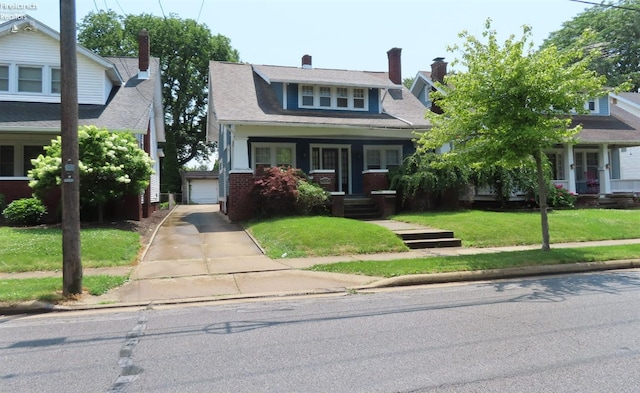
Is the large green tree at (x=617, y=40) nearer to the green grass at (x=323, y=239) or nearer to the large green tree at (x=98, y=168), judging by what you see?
the green grass at (x=323, y=239)

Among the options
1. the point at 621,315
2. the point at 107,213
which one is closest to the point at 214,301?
the point at 621,315

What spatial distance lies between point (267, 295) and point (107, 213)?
10.8 metres

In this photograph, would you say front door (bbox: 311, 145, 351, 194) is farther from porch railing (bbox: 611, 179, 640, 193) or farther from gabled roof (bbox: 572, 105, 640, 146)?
porch railing (bbox: 611, 179, 640, 193)

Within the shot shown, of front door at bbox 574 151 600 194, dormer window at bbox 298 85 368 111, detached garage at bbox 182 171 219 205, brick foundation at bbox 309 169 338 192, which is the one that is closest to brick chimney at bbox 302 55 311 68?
dormer window at bbox 298 85 368 111

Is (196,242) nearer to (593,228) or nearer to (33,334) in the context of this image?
(33,334)

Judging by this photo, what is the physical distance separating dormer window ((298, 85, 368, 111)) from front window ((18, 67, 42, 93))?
10875 mm

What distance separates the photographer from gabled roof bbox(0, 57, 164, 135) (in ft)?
52.6

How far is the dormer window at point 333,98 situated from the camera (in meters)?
20.8

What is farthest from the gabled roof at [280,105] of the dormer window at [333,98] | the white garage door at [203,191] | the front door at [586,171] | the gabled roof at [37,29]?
the white garage door at [203,191]

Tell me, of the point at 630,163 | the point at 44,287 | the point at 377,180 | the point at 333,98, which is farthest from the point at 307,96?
the point at 630,163

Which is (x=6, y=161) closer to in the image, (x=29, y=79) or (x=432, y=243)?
(x=29, y=79)

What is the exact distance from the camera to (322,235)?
12570 millimetres

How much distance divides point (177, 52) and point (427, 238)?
139 feet

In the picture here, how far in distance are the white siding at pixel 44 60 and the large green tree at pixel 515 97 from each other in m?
15.0
